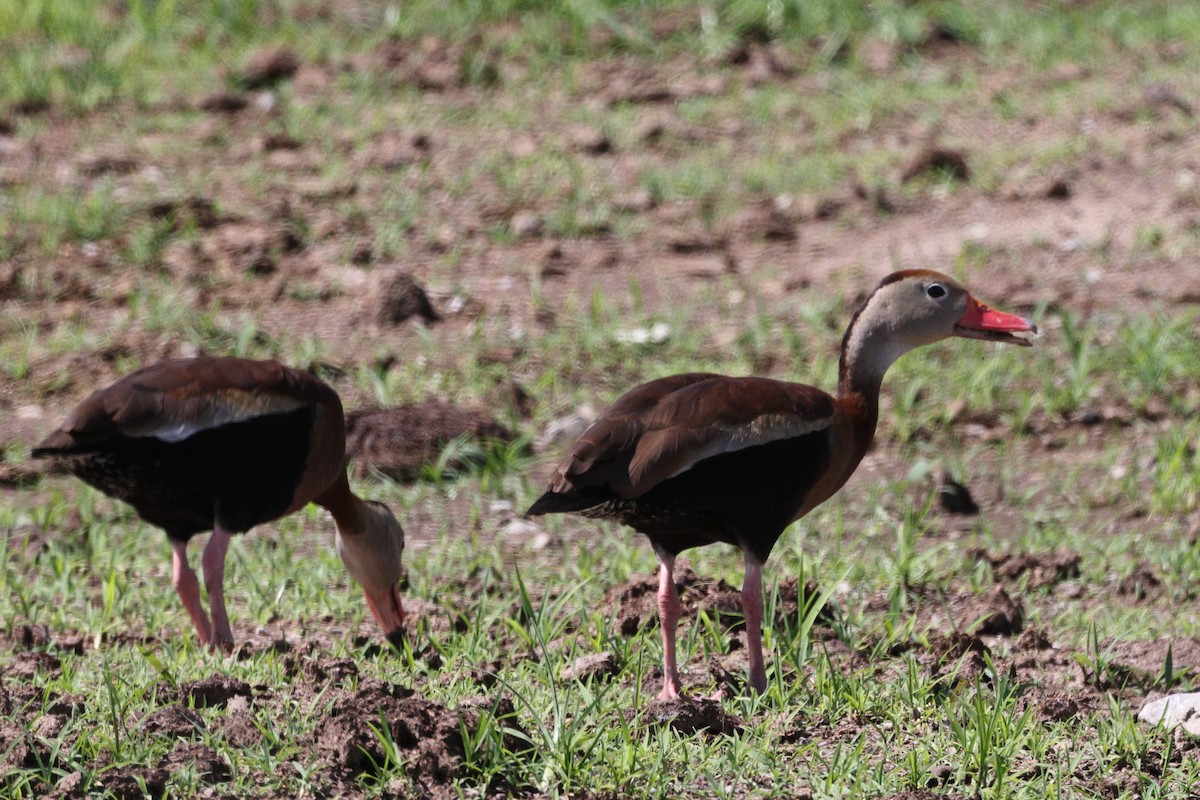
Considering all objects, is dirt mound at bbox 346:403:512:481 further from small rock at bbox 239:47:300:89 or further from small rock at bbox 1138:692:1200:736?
small rock at bbox 239:47:300:89

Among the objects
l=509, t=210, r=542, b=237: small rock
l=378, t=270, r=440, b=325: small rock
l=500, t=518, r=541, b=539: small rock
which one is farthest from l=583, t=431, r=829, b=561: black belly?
l=509, t=210, r=542, b=237: small rock

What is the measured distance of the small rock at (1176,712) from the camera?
14.8ft

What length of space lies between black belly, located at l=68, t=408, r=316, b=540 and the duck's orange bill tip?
2.00 m

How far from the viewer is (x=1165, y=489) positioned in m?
6.57

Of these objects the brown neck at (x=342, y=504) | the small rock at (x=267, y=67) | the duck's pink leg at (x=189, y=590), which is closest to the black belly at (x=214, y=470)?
the duck's pink leg at (x=189, y=590)

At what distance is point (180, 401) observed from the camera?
5137 millimetres

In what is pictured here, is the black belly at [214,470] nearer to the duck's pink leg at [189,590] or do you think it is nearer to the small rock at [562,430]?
the duck's pink leg at [189,590]

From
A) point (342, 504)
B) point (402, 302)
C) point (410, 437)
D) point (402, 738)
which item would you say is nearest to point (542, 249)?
point (402, 302)

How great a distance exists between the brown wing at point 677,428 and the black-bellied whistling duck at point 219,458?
3.44 ft

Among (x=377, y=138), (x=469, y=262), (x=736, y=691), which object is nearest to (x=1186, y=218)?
(x=469, y=262)

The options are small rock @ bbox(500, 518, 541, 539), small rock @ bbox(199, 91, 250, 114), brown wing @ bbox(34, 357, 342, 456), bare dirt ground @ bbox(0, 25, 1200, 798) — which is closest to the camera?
brown wing @ bbox(34, 357, 342, 456)

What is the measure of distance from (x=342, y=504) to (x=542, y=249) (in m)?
3.40

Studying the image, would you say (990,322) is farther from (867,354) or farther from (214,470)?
(214,470)

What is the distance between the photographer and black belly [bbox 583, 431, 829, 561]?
462 cm
